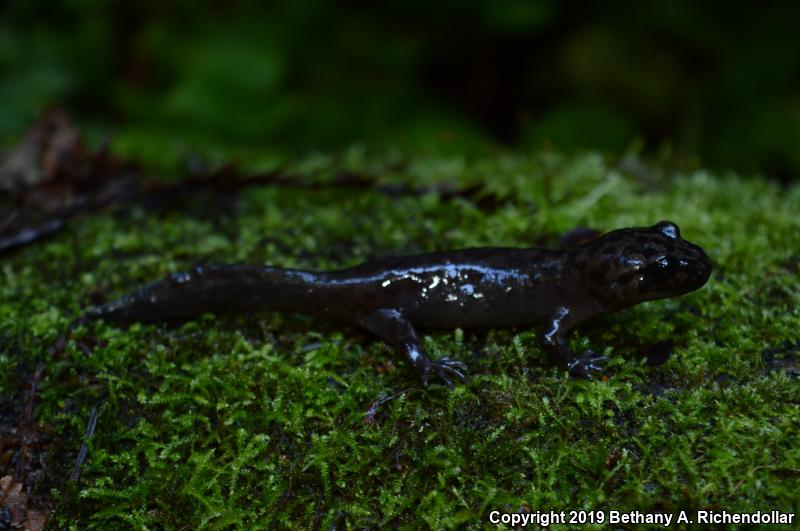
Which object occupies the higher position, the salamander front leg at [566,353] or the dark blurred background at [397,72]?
the dark blurred background at [397,72]

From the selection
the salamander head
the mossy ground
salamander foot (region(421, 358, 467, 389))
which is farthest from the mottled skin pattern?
salamander foot (region(421, 358, 467, 389))

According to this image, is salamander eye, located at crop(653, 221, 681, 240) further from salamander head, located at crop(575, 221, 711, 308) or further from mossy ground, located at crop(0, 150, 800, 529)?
mossy ground, located at crop(0, 150, 800, 529)

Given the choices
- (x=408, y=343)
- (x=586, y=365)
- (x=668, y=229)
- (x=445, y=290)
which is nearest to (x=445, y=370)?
(x=408, y=343)

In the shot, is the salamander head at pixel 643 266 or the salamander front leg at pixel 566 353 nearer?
the salamander front leg at pixel 566 353

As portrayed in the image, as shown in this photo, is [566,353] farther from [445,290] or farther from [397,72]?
[397,72]

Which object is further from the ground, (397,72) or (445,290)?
(397,72)

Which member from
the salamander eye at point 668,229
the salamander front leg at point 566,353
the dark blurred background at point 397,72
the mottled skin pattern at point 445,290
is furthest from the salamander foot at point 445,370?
the dark blurred background at point 397,72

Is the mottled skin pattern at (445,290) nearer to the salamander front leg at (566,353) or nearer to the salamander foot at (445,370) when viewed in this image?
the salamander front leg at (566,353)
